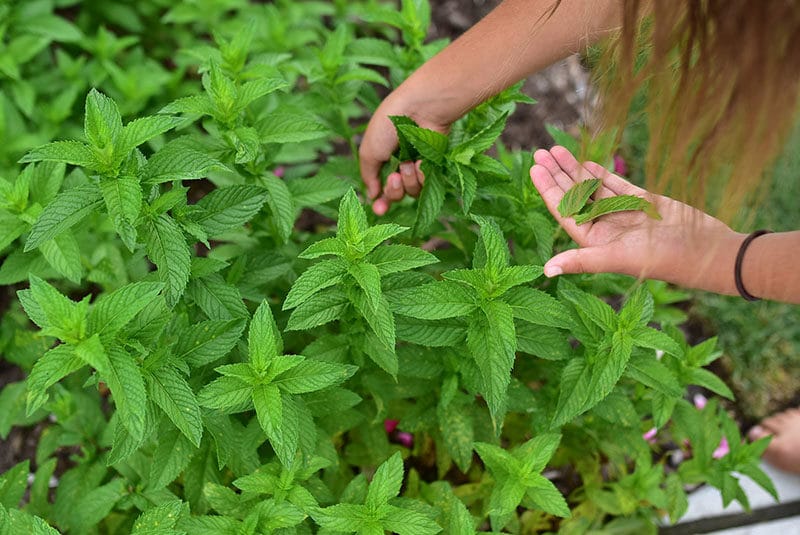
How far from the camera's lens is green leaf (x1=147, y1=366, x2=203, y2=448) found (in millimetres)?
1438

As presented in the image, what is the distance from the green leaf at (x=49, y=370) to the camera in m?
1.35

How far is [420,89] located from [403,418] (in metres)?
0.84

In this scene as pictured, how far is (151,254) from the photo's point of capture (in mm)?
1551

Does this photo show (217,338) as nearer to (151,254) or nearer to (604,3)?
(151,254)

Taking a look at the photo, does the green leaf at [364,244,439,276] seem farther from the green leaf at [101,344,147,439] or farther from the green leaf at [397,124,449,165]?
the green leaf at [101,344,147,439]

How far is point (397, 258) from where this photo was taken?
5.24ft

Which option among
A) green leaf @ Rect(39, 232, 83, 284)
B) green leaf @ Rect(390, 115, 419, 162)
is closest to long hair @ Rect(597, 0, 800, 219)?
green leaf @ Rect(390, 115, 419, 162)

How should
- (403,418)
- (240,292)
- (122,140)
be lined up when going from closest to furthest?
1. (122,140)
2. (240,292)
3. (403,418)

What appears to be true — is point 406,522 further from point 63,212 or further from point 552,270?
point 63,212

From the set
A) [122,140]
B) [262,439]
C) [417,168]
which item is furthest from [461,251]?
[122,140]

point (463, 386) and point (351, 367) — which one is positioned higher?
point (351, 367)

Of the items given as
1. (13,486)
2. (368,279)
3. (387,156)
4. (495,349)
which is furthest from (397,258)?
(13,486)

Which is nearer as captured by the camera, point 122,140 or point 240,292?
point 122,140

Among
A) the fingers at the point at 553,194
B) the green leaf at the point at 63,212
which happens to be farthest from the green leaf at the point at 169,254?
the fingers at the point at 553,194
